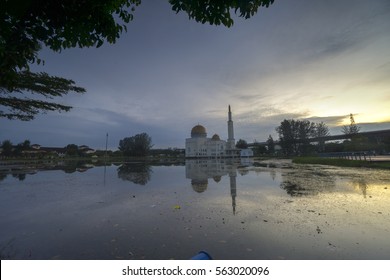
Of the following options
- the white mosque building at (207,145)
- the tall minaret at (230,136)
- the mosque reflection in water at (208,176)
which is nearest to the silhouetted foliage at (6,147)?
the white mosque building at (207,145)

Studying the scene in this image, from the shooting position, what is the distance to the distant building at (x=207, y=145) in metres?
100

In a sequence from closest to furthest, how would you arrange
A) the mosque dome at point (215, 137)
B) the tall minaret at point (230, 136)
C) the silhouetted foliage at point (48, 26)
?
the silhouetted foliage at point (48, 26)
the tall minaret at point (230, 136)
the mosque dome at point (215, 137)

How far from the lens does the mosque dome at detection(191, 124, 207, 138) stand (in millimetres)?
102562

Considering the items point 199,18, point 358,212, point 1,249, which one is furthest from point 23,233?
point 358,212

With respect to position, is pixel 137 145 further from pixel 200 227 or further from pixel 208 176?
pixel 200 227

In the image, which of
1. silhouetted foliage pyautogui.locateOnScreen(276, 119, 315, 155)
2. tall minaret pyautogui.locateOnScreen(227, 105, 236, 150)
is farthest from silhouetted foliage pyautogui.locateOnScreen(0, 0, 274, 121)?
tall minaret pyautogui.locateOnScreen(227, 105, 236, 150)

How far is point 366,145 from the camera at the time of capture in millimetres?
35000

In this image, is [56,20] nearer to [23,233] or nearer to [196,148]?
[23,233]

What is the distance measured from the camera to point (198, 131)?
103 metres

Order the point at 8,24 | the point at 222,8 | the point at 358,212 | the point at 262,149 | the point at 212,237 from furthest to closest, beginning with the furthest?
1. the point at 262,149
2. the point at 358,212
3. the point at 212,237
4. the point at 222,8
5. the point at 8,24

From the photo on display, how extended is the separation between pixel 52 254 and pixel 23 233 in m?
1.83

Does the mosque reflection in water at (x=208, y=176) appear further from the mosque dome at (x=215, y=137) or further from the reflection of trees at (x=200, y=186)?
the mosque dome at (x=215, y=137)

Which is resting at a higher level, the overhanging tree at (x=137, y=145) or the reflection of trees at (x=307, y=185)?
the overhanging tree at (x=137, y=145)

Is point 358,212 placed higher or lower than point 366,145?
lower
